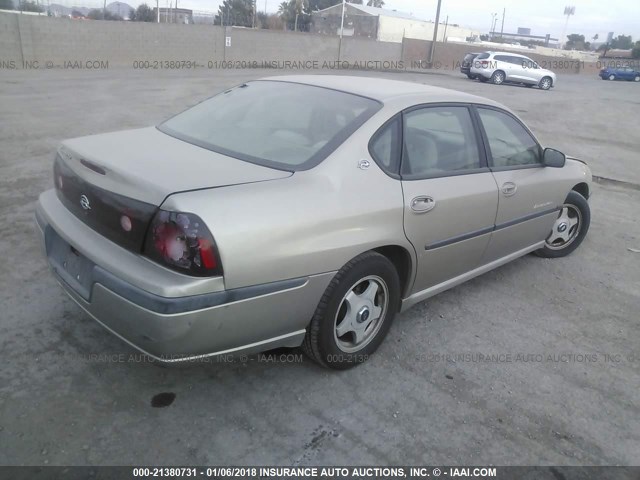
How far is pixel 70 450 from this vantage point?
2.36m

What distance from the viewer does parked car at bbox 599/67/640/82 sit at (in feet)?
135

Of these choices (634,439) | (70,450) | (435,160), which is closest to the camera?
(70,450)

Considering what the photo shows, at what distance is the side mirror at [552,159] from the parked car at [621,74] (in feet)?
145

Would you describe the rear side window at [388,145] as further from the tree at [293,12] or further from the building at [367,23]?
the tree at [293,12]

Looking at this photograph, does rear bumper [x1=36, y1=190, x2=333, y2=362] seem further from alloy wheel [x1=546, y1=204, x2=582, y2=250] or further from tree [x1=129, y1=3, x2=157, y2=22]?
tree [x1=129, y1=3, x2=157, y2=22]

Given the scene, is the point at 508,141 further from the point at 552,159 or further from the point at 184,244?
the point at 184,244

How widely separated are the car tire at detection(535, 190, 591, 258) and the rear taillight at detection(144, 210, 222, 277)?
11.8 ft

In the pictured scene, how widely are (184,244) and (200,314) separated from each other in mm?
303

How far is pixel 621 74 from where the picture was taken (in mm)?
41312

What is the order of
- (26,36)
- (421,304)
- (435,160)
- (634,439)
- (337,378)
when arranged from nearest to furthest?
1. (634,439)
2. (337,378)
3. (435,160)
4. (421,304)
5. (26,36)

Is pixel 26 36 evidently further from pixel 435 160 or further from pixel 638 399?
pixel 638 399

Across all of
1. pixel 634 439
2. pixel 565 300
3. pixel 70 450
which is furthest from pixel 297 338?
pixel 565 300

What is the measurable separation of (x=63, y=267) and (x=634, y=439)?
9.98 feet

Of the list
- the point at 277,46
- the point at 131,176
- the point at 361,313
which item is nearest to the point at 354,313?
the point at 361,313
